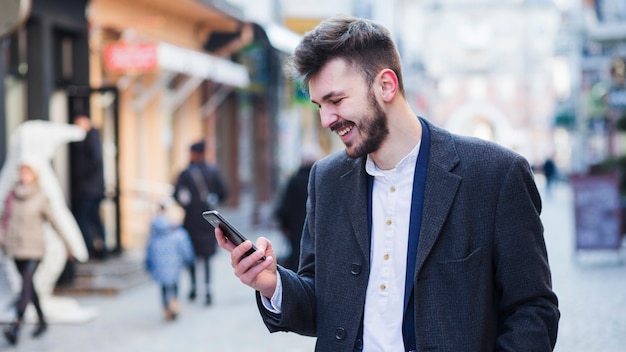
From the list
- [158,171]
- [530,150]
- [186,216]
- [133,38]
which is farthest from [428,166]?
[530,150]

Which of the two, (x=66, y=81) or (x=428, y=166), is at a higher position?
(x=66, y=81)

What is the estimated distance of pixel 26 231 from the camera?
9602 millimetres

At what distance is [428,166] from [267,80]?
23165 millimetres

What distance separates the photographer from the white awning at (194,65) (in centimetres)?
1518

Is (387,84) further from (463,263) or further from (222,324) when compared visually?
(222,324)

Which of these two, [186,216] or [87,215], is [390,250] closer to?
[186,216]

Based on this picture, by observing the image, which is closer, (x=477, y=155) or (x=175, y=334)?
(x=477, y=155)

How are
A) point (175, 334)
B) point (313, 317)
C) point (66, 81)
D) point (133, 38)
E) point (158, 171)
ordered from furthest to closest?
point (158, 171) → point (133, 38) → point (66, 81) → point (175, 334) → point (313, 317)

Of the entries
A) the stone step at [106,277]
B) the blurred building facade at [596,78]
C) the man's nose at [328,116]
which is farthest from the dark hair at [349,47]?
the blurred building facade at [596,78]

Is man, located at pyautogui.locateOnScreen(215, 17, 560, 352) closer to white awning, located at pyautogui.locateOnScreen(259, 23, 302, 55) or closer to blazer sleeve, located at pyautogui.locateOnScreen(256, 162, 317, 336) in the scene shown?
blazer sleeve, located at pyautogui.locateOnScreen(256, 162, 317, 336)

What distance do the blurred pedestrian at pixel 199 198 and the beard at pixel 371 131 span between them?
9.46 m

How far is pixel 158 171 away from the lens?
61.1 feet

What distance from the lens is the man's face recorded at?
2.84 meters

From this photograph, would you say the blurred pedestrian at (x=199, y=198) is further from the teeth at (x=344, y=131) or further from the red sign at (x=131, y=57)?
the teeth at (x=344, y=131)
